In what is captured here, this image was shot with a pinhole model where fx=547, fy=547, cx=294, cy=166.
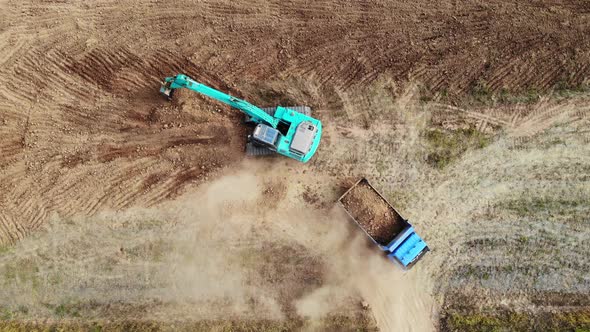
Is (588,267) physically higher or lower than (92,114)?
higher

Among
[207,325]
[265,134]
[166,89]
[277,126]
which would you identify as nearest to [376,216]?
[277,126]

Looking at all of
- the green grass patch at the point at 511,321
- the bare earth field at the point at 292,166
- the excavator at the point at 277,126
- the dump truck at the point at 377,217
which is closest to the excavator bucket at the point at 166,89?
the excavator at the point at 277,126

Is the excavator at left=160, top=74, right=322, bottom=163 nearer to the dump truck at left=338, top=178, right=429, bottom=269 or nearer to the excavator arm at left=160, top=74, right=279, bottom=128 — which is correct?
the excavator arm at left=160, top=74, right=279, bottom=128

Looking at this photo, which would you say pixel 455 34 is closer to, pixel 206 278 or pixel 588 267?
pixel 588 267

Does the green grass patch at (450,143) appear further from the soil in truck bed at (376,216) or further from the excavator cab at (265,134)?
the excavator cab at (265,134)

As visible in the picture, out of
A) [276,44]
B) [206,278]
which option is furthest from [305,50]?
[206,278]

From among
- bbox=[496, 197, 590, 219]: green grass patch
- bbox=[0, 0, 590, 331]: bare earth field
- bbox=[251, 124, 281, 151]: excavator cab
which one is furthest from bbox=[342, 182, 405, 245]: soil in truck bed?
bbox=[496, 197, 590, 219]: green grass patch

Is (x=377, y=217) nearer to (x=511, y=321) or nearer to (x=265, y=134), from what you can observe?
(x=265, y=134)
